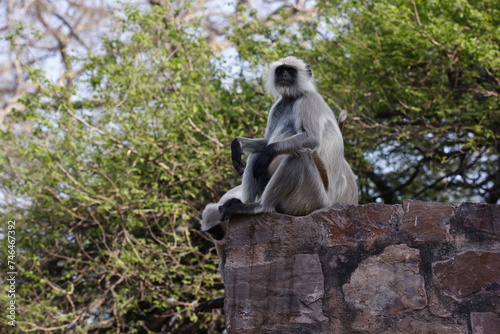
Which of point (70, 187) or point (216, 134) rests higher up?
point (216, 134)

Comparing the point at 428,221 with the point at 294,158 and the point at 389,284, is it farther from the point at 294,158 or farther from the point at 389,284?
the point at 294,158

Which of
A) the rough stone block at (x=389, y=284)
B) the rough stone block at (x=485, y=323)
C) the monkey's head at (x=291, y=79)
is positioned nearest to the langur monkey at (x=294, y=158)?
the monkey's head at (x=291, y=79)

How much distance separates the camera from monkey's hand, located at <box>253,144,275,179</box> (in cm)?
338

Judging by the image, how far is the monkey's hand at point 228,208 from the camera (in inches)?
123

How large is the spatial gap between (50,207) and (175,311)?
1.86m

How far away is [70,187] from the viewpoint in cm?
687

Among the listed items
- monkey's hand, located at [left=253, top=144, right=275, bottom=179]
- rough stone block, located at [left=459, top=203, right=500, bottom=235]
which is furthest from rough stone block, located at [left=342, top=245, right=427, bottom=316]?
monkey's hand, located at [left=253, top=144, right=275, bottom=179]

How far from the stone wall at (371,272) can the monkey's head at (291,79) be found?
3.91ft

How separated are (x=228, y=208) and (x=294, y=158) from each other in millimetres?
463

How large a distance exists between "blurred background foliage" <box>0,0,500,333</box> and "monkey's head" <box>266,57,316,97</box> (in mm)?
2622

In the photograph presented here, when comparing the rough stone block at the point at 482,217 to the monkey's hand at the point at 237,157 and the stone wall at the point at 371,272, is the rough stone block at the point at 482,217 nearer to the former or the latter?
the stone wall at the point at 371,272

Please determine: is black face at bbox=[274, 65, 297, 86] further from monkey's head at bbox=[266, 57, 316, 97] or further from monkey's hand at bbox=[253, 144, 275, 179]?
monkey's hand at bbox=[253, 144, 275, 179]

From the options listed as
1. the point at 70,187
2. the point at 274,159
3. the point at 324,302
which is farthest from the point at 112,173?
the point at 324,302

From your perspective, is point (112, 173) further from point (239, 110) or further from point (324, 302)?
point (324, 302)
